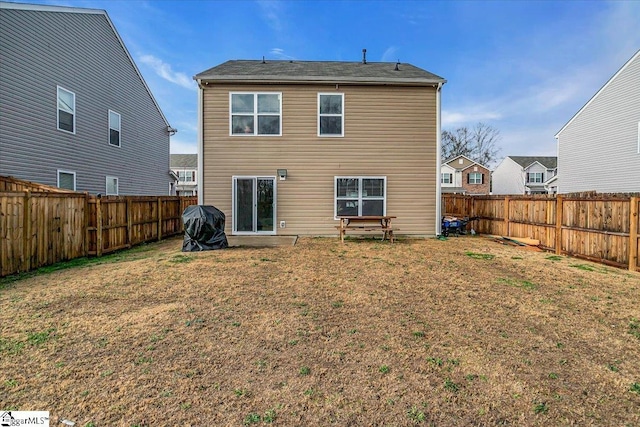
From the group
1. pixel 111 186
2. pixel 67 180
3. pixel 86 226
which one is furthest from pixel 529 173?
pixel 67 180

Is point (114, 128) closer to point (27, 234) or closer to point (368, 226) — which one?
point (27, 234)

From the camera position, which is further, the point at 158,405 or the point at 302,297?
the point at 302,297

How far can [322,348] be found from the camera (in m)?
3.06

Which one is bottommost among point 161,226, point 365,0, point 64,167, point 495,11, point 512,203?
point 161,226

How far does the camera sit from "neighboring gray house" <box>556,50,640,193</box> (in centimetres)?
1385

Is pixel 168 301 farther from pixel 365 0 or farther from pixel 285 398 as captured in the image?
pixel 365 0

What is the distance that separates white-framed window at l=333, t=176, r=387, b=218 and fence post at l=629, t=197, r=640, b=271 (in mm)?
6200

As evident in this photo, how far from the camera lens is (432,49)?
59.5 feet

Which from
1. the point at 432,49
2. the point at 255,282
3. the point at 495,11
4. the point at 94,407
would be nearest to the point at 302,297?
the point at 255,282

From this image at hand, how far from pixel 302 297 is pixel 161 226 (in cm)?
899

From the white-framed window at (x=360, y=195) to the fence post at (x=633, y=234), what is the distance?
6200 mm

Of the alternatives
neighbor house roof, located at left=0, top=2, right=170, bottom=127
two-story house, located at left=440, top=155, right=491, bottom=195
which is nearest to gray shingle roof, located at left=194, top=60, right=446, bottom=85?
neighbor house roof, located at left=0, top=2, right=170, bottom=127

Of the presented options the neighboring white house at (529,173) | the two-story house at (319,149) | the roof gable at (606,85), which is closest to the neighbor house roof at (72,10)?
the two-story house at (319,149)

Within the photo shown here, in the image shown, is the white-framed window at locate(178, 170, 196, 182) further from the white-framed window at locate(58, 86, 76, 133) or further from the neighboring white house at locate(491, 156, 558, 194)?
the neighboring white house at locate(491, 156, 558, 194)
